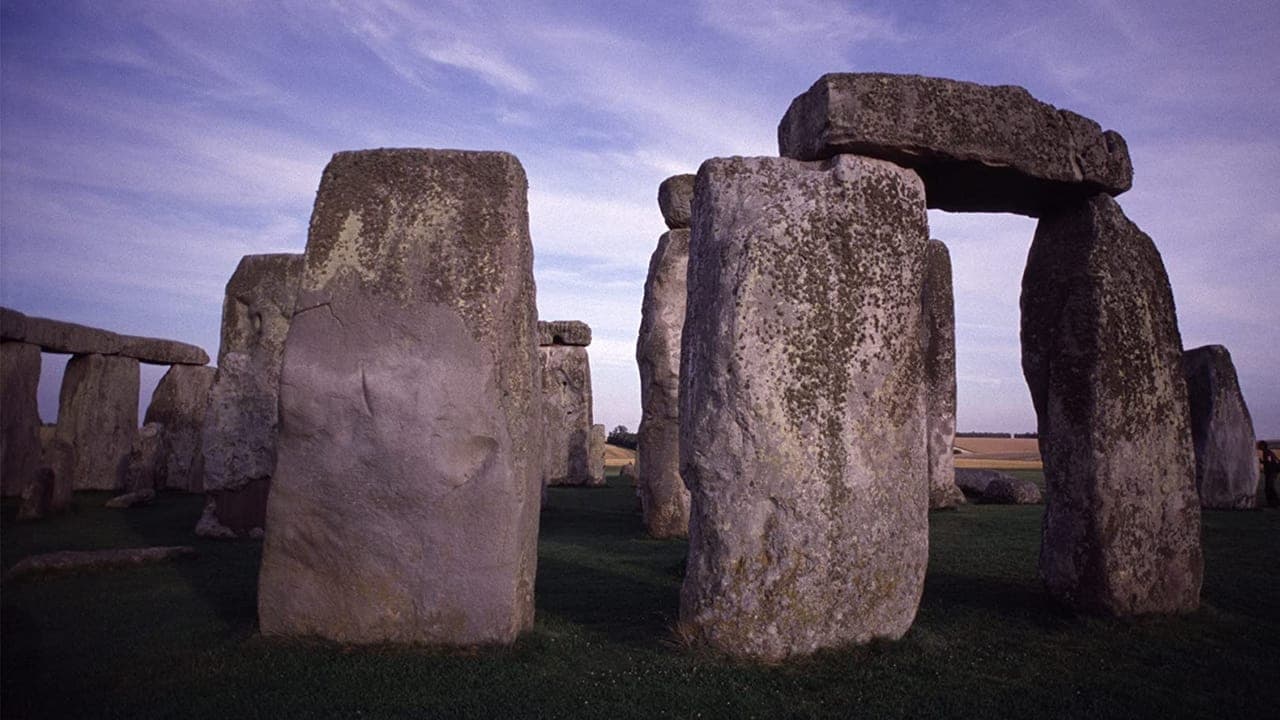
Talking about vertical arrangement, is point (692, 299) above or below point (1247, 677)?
above

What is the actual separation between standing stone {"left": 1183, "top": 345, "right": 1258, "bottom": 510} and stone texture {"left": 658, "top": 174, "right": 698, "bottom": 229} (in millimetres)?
6920

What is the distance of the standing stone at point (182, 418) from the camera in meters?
13.4

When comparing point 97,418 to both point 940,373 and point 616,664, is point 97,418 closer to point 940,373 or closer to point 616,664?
point 940,373

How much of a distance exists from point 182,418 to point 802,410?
13.4 meters

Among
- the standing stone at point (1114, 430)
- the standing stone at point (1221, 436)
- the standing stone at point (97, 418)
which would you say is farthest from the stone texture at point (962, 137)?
the standing stone at point (97, 418)

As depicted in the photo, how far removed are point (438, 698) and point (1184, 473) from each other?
4264mm

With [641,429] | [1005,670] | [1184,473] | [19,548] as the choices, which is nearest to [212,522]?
[19,548]

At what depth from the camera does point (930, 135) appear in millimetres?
4219

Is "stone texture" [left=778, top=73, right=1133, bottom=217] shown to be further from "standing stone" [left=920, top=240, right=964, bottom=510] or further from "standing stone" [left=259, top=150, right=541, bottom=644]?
"standing stone" [left=920, top=240, right=964, bottom=510]

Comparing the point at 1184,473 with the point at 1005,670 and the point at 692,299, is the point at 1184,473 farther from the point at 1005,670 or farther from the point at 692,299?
the point at 692,299

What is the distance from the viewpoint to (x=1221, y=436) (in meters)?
10.8

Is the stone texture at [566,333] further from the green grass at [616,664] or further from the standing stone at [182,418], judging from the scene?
the green grass at [616,664]

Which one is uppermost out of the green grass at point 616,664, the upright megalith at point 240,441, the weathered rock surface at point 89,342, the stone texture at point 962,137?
the stone texture at point 962,137

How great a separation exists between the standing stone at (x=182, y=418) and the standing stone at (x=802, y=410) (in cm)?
1152
